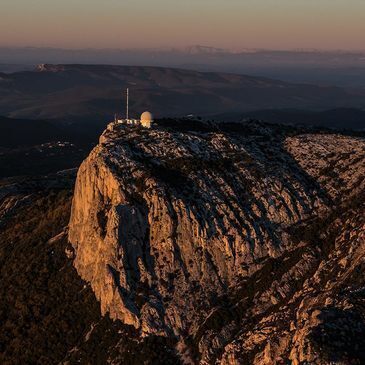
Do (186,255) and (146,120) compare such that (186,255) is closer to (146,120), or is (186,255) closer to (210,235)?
(210,235)

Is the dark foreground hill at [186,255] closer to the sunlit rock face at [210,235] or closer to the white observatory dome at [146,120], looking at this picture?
the sunlit rock face at [210,235]

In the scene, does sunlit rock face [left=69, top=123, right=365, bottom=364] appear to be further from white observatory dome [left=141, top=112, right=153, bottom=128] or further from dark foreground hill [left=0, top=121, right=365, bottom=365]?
white observatory dome [left=141, top=112, right=153, bottom=128]

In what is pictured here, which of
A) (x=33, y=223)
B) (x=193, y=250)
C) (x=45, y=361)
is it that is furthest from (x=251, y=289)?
(x=33, y=223)

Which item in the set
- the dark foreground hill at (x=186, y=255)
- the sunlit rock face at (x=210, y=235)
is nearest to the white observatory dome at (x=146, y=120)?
the dark foreground hill at (x=186, y=255)

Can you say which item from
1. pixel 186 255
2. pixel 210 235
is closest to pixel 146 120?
pixel 210 235

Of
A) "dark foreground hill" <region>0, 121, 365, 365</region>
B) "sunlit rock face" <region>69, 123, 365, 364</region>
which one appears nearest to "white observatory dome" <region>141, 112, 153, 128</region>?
"dark foreground hill" <region>0, 121, 365, 365</region>

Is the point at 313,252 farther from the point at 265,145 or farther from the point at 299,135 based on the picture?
the point at 299,135
